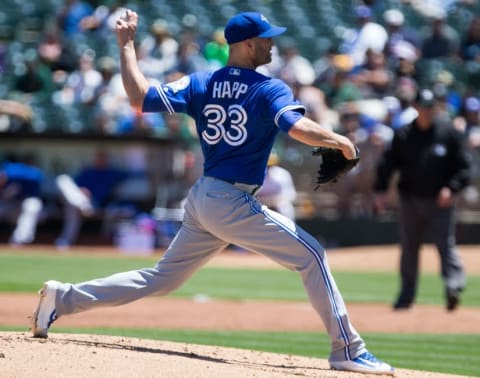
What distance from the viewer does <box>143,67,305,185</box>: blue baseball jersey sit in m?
5.94

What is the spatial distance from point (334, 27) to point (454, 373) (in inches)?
579

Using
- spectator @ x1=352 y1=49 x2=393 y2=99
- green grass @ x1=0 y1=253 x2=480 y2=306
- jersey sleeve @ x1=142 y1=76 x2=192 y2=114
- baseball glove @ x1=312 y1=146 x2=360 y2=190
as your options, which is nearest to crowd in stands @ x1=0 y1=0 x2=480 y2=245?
spectator @ x1=352 y1=49 x2=393 y2=99

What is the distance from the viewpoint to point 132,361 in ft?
18.6

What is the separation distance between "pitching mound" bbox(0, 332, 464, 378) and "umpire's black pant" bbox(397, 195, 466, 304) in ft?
15.1

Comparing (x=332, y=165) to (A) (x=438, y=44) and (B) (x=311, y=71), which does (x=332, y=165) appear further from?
(A) (x=438, y=44)

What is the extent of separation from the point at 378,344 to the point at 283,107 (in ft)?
11.5

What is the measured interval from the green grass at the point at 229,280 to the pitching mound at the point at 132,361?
5.66 m

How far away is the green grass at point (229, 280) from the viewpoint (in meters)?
12.6

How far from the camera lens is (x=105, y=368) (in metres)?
5.47

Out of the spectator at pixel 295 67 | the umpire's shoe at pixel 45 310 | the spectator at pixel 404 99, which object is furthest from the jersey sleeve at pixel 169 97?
the spectator at pixel 295 67

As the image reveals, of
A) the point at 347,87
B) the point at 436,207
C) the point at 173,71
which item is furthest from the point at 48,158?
the point at 436,207

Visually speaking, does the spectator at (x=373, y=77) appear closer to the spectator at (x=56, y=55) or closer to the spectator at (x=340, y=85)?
the spectator at (x=340, y=85)

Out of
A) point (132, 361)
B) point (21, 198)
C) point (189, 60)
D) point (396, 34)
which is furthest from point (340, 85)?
point (132, 361)

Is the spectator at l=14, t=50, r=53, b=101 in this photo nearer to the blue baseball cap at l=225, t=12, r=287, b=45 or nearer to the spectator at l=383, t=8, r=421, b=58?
the spectator at l=383, t=8, r=421, b=58
